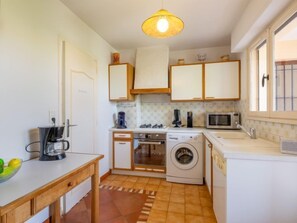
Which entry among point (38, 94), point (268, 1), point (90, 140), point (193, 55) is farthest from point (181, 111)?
point (38, 94)

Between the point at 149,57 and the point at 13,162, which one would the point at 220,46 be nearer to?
the point at 149,57

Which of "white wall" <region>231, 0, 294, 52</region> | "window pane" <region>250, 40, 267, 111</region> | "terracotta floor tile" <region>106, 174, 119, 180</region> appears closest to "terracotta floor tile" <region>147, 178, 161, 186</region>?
"terracotta floor tile" <region>106, 174, 119, 180</region>

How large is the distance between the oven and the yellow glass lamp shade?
174 centimetres

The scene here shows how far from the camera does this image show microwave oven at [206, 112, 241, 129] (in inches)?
114

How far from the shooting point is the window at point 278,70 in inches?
60.1

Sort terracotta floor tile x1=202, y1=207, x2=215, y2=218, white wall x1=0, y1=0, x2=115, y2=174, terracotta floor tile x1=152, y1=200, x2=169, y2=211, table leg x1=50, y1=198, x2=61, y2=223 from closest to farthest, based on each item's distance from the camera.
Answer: white wall x1=0, y1=0, x2=115, y2=174
table leg x1=50, y1=198, x2=61, y2=223
terracotta floor tile x1=202, y1=207, x2=215, y2=218
terracotta floor tile x1=152, y1=200, x2=169, y2=211

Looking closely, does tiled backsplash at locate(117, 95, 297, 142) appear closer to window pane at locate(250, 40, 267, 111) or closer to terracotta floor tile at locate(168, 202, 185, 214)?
window pane at locate(250, 40, 267, 111)

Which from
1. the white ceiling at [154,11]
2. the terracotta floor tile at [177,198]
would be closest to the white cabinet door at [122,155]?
the terracotta floor tile at [177,198]

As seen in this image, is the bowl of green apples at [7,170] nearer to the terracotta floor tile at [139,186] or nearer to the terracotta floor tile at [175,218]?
the terracotta floor tile at [175,218]

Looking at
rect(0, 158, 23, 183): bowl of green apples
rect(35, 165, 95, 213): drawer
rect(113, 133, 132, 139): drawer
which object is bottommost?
rect(35, 165, 95, 213): drawer

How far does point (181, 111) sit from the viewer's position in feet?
11.3

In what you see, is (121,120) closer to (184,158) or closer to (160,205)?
(184,158)

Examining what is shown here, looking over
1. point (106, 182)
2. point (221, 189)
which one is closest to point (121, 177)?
point (106, 182)

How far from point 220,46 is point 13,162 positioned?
139 inches
